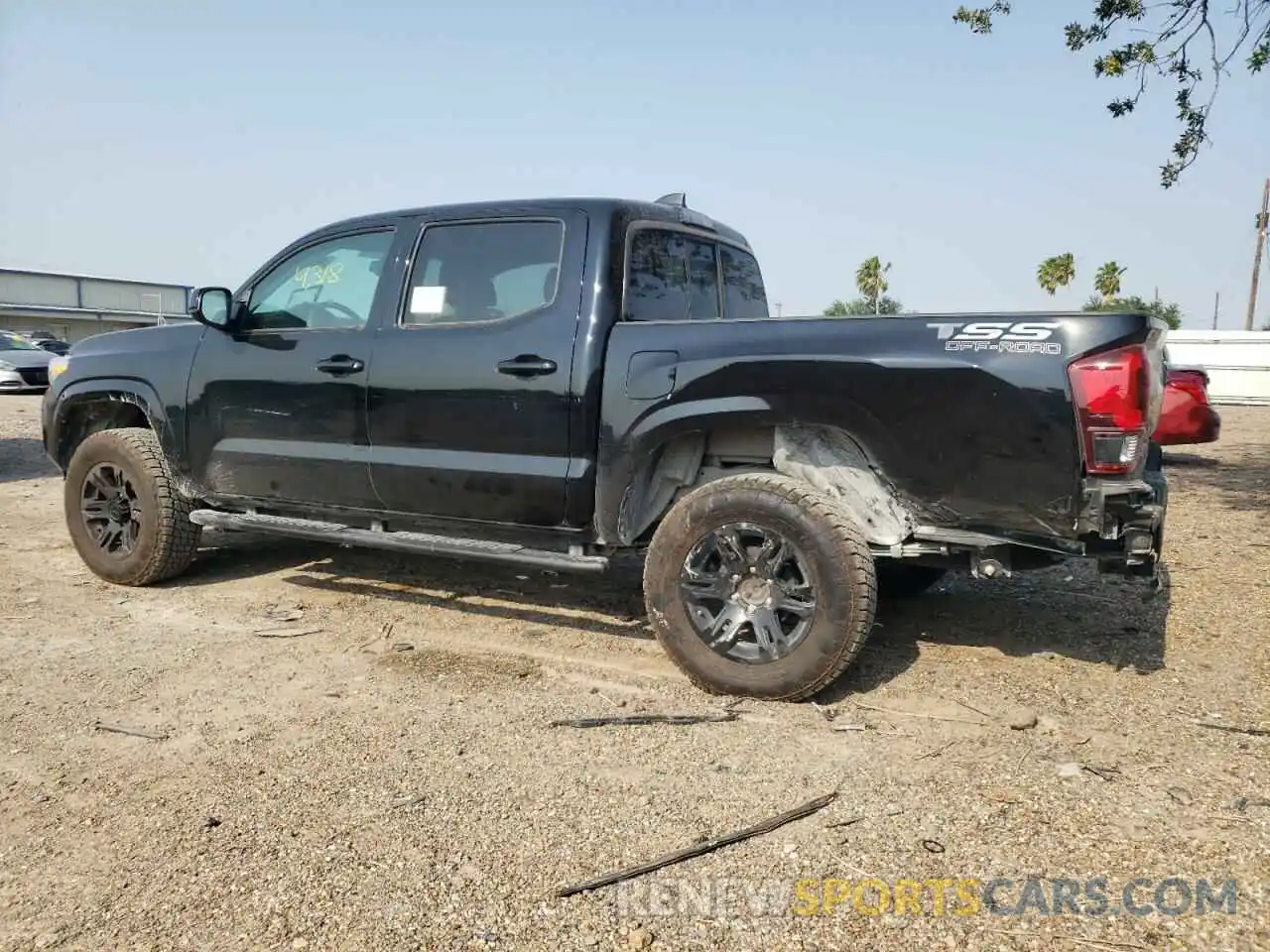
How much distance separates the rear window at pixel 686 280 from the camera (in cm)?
429

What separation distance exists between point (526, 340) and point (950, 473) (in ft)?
6.15

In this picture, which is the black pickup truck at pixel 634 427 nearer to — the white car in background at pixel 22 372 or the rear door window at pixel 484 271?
the rear door window at pixel 484 271

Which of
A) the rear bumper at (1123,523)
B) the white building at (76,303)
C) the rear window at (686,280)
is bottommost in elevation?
the rear bumper at (1123,523)

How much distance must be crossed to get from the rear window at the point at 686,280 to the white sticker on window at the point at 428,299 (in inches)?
37.7

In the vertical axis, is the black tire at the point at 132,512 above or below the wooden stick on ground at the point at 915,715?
above

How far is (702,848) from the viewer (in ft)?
A: 8.64

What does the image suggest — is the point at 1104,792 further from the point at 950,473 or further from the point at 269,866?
the point at 269,866

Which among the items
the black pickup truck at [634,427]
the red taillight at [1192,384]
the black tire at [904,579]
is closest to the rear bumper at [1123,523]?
the black pickup truck at [634,427]

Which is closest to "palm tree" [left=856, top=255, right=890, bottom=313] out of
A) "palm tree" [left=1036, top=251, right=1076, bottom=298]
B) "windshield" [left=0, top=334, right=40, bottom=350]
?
"palm tree" [left=1036, top=251, right=1076, bottom=298]

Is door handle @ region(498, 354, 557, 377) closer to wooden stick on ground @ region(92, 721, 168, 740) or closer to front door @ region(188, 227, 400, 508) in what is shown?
front door @ region(188, 227, 400, 508)

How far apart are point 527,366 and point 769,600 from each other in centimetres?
145

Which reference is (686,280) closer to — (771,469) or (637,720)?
(771,469)

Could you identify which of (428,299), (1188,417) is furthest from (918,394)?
(1188,417)

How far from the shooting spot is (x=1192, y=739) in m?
3.38
